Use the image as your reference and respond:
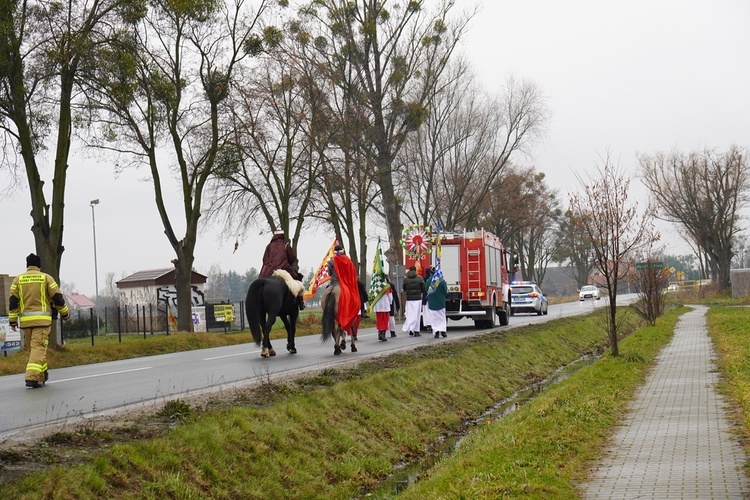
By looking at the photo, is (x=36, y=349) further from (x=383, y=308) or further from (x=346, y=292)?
(x=383, y=308)

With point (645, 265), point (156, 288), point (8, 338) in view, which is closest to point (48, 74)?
point (8, 338)

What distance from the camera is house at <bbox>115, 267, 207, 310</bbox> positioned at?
55.7 metres

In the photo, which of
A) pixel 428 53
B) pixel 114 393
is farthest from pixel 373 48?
pixel 114 393

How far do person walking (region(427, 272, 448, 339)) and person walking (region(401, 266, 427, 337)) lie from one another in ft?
0.84

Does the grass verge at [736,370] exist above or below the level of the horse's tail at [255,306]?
below

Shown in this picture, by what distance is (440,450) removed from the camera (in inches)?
498

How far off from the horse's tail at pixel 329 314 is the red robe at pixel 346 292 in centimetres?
22

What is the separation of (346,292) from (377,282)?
21.0 ft

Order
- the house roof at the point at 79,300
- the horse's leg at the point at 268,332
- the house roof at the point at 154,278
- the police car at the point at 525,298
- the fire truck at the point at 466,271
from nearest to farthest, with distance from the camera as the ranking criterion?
the horse's leg at the point at 268,332, the fire truck at the point at 466,271, the police car at the point at 525,298, the house roof at the point at 154,278, the house roof at the point at 79,300

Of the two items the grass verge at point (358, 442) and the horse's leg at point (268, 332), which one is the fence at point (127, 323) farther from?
the grass verge at point (358, 442)

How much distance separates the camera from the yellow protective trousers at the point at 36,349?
1323cm

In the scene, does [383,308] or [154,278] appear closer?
[383,308]

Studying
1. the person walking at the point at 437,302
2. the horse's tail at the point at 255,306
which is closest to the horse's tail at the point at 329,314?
the horse's tail at the point at 255,306

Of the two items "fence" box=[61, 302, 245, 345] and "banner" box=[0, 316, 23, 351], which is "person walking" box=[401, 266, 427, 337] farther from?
"fence" box=[61, 302, 245, 345]
